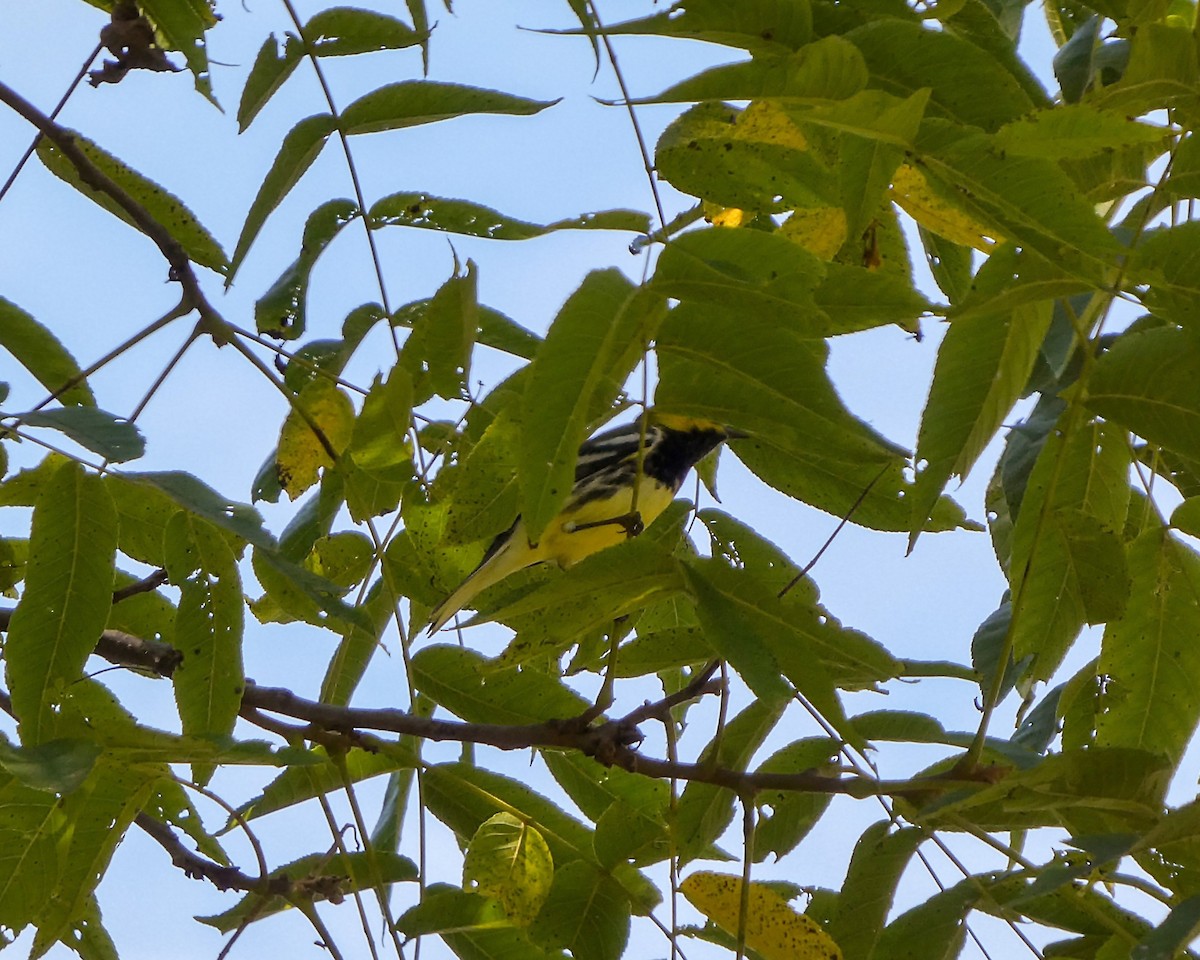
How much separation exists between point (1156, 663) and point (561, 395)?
1067 mm

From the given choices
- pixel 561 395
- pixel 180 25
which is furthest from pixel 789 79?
pixel 180 25

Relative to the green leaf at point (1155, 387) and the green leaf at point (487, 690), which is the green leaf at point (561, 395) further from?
the green leaf at point (487, 690)

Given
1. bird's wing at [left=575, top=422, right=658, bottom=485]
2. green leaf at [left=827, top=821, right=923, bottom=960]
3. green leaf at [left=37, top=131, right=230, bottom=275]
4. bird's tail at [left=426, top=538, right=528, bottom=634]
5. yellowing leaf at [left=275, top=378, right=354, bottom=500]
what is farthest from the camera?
bird's wing at [left=575, top=422, right=658, bottom=485]

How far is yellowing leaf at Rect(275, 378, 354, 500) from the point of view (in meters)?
2.00

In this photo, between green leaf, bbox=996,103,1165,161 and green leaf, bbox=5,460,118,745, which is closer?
green leaf, bbox=996,103,1165,161

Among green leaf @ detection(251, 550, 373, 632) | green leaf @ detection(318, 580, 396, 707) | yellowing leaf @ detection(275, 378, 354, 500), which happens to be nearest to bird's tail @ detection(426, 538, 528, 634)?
green leaf @ detection(251, 550, 373, 632)

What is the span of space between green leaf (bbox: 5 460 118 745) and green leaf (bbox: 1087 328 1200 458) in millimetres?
1276

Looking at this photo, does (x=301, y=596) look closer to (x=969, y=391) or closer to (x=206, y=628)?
(x=206, y=628)

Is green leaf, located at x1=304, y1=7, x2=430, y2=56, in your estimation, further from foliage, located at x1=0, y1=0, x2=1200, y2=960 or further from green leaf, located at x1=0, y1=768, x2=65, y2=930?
green leaf, located at x1=0, y1=768, x2=65, y2=930

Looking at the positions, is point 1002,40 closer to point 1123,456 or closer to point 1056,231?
point 1056,231

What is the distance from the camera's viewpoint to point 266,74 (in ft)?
6.31

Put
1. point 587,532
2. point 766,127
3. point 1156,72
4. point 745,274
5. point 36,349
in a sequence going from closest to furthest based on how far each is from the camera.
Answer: point 745,274 → point 1156,72 → point 766,127 → point 36,349 → point 587,532

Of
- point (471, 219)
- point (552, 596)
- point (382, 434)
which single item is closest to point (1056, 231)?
point (552, 596)

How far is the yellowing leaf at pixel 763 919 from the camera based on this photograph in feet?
5.89
